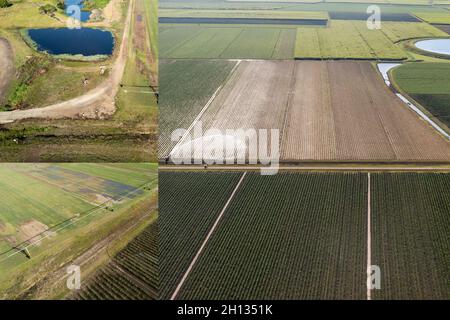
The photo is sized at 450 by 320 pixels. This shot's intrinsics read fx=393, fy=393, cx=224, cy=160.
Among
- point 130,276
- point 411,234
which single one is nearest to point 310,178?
point 411,234

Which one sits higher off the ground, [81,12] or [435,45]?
[81,12]

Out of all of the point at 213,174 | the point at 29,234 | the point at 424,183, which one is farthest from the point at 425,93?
the point at 29,234

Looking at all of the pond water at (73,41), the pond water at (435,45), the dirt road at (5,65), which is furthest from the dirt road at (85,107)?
the pond water at (435,45)

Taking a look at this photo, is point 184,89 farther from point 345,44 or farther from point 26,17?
point 345,44

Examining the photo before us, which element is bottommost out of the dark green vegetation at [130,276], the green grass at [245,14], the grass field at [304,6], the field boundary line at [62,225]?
the dark green vegetation at [130,276]

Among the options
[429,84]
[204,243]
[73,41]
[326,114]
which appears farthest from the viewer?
[429,84]

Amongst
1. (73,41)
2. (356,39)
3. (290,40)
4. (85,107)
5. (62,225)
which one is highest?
(73,41)

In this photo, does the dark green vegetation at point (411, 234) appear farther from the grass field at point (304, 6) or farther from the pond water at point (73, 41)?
the grass field at point (304, 6)

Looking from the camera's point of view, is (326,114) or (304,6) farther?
(304,6)
